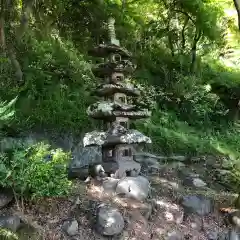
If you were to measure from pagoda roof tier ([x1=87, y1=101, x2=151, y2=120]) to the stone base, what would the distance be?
949mm

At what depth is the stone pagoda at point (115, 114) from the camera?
716cm

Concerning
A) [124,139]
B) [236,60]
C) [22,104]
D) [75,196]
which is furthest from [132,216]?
[236,60]

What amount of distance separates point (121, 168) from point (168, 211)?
1.32 m

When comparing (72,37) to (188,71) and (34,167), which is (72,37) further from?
(34,167)

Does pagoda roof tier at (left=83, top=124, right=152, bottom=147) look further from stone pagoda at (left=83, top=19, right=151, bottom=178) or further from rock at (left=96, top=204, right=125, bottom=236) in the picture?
rock at (left=96, top=204, right=125, bottom=236)

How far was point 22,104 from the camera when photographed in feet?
31.2

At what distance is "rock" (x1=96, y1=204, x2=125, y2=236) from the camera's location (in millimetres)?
5602

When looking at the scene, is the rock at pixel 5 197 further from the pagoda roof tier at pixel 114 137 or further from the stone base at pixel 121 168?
the stone base at pixel 121 168

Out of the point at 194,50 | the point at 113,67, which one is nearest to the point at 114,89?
the point at 113,67

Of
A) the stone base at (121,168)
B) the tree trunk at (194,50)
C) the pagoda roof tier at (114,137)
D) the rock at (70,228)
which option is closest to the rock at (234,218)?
the stone base at (121,168)

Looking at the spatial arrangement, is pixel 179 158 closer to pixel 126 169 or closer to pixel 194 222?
pixel 126 169

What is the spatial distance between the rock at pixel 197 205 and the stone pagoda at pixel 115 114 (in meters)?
1.23

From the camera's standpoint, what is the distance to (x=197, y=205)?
268 inches

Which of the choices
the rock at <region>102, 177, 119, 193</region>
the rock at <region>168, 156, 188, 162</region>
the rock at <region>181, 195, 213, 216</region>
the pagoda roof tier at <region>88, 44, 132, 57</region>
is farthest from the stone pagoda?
the rock at <region>168, 156, 188, 162</region>
